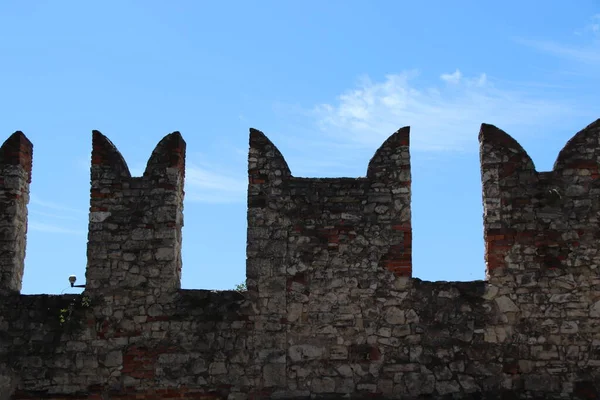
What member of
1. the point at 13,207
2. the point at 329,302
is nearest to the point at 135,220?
the point at 13,207

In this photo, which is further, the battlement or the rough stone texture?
the rough stone texture

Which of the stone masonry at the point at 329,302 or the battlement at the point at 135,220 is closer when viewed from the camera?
the stone masonry at the point at 329,302

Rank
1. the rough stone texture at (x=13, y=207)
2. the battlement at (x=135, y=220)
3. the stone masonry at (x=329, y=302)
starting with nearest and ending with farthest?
the stone masonry at (x=329, y=302) < the battlement at (x=135, y=220) < the rough stone texture at (x=13, y=207)

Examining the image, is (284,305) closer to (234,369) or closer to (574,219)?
(234,369)

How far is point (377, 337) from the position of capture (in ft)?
39.5

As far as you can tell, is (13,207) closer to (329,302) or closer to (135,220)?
(135,220)

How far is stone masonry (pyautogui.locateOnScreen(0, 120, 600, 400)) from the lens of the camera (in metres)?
11.9

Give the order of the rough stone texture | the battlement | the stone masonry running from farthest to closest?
the rough stone texture → the battlement → the stone masonry

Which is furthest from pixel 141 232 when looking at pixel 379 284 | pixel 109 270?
pixel 379 284

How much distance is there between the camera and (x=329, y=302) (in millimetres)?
12164

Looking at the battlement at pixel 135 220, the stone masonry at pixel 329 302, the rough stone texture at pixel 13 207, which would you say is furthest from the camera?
the rough stone texture at pixel 13 207

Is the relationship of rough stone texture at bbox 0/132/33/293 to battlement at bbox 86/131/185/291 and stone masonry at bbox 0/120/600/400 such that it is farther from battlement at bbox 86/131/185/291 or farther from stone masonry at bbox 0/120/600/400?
battlement at bbox 86/131/185/291

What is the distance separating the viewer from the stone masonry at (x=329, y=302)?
11.9 metres

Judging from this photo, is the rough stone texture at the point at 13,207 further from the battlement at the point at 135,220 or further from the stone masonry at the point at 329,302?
the battlement at the point at 135,220
